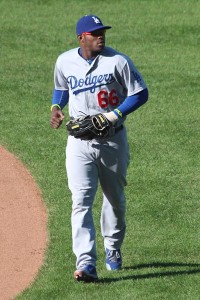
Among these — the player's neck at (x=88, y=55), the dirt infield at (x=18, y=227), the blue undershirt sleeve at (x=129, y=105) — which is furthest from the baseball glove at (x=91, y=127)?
the dirt infield at (x=18, y=227)

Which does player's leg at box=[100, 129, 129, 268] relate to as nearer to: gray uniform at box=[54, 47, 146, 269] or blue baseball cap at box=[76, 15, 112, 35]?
gray uniform at box=[54, 47, 146, 269]

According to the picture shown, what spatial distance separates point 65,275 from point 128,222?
1551mm

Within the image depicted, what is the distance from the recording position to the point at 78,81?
859 cm

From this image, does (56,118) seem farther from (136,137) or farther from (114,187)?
(136,137)

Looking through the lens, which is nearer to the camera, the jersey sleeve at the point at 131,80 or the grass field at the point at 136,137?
the jersey sleeve at the point at 131,80

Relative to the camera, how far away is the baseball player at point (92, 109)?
8484 millimetres

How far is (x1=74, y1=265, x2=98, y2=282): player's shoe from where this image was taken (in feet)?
27.8

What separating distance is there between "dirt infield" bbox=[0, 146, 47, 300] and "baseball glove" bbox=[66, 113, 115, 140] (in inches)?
55.8

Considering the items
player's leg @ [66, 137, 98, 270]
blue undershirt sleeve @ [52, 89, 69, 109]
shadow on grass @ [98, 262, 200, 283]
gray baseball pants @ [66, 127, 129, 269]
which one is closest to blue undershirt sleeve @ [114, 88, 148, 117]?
gray baseball pants @ [66, 127, 129, 269]

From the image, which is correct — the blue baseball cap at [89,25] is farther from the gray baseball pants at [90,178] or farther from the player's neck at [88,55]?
the gray baseball pants at [90,178]

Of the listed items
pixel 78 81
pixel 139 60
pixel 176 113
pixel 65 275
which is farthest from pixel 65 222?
pixel 139 60

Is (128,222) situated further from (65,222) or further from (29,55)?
(29,55)

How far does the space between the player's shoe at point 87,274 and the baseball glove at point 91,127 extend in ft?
3.53

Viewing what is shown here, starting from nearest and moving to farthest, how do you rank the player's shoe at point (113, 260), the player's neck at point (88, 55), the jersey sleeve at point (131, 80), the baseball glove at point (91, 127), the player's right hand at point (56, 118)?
1. the baseball glove at point (91, 127)
2. the jersey sleeve at point (131, 80)
3. the player's neck at point (88, 55)
4. the player's right hand at point (56, 118)
5. the player's shoe at point (113, 260)
